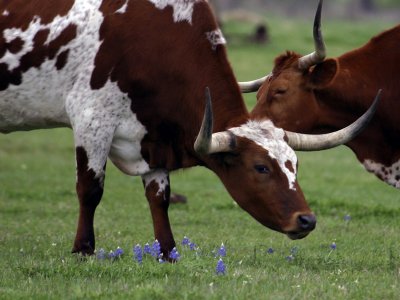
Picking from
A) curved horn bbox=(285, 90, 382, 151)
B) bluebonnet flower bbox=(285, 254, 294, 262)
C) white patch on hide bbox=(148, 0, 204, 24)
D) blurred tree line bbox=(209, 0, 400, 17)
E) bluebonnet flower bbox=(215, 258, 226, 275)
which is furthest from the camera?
blurred tree line bbox=(209, 0, 400, 17)

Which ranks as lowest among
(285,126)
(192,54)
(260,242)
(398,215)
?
(398,215)

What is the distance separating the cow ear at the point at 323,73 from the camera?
8859 millimetres

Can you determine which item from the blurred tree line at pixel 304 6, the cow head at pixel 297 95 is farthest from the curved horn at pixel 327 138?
the blurred tree line at pixel 304 6

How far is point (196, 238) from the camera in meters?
9.97

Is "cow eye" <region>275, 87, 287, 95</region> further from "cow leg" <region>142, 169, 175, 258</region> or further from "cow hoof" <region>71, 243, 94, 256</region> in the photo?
"cow hoof" <region>71, 243, 94, 256</region>

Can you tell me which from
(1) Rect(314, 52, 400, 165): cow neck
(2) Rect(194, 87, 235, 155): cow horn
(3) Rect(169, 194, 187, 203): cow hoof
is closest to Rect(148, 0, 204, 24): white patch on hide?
(2) Rect(194, 87, 235, 155): cow horn

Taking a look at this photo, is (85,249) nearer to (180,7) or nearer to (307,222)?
(307,222)

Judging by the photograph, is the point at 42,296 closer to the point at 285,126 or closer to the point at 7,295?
the point at 7,295

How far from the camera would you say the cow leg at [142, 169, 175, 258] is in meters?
8.48

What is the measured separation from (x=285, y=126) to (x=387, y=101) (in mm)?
980

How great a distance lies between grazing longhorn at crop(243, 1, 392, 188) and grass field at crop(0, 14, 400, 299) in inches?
39.6

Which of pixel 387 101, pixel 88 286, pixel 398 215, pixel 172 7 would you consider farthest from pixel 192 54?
pixel 398 215

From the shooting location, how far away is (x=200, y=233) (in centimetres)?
1050

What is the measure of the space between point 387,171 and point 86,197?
9.31 ft
